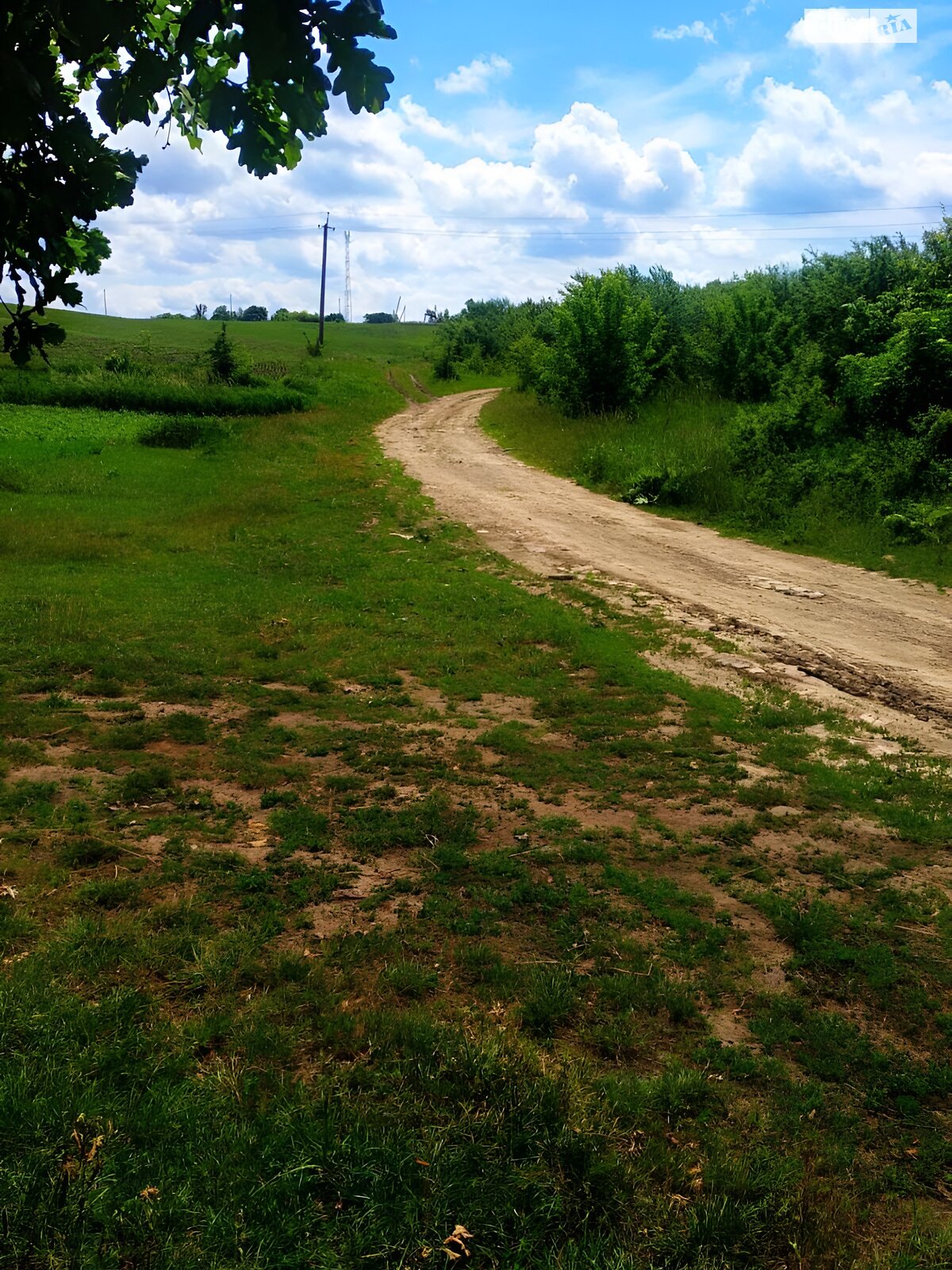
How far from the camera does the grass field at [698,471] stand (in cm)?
1312

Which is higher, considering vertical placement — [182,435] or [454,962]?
[182,435]

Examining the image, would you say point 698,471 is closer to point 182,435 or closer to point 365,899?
point 365,899

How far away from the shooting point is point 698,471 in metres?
17.3

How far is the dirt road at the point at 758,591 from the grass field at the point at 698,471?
512mm

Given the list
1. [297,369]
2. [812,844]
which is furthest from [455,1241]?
[297,369]

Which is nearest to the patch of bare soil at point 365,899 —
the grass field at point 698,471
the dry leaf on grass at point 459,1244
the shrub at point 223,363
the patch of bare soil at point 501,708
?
the dry leaf on grass at point 459,1244

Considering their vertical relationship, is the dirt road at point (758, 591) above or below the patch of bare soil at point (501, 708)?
above

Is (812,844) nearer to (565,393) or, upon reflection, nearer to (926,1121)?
(926,1121)

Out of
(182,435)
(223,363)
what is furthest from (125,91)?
(223,363)

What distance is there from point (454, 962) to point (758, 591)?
8.63 m

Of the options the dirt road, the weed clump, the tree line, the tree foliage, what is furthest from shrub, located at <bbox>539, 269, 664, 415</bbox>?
the tree foliage

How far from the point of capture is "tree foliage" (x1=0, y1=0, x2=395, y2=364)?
9.66ft

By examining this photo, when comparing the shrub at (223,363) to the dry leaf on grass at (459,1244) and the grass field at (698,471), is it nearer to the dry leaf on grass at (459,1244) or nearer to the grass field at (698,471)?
the grass field at (698,471)

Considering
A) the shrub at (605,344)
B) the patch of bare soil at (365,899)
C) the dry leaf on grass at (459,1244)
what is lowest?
the patch of bare soil at (365,899)
